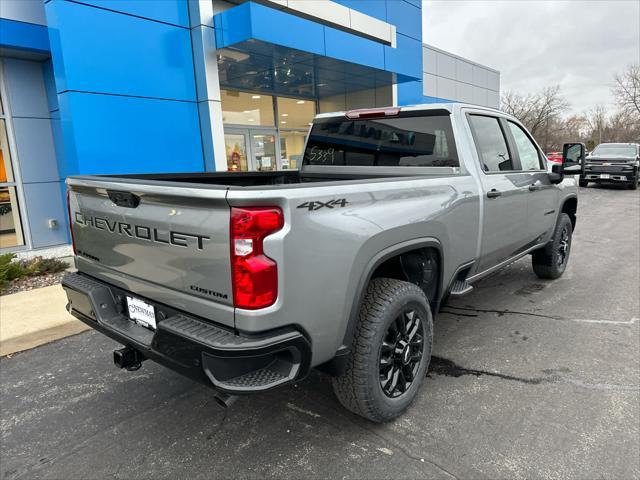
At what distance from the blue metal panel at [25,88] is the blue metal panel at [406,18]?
32.4 ft

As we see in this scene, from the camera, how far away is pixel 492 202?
145 inches

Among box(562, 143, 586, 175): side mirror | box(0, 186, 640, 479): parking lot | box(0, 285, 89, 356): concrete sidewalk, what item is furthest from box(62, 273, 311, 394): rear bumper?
box(562, 143, 586, 175): side mirror

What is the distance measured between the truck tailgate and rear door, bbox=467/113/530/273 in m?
2.38

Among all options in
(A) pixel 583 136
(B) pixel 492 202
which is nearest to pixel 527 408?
(B) pixel 492 202

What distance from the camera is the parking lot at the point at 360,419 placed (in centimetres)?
244

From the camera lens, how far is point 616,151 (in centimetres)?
1814

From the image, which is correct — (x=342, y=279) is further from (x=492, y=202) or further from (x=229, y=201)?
(x=492, y=202)

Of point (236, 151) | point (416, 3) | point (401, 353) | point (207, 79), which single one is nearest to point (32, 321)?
point (401, 353)

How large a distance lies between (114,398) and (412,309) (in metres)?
2.23

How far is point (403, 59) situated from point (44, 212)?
31.0 feet

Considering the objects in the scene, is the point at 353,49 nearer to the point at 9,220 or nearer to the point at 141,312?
the point at 9,220

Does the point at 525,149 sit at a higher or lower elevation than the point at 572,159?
higher

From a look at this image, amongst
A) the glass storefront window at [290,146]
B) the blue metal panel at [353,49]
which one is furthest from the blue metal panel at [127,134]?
the glass storefront window at [290,146]

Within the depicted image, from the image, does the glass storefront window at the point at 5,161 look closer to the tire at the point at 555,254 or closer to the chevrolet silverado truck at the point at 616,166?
the tire at the point at 555,254
